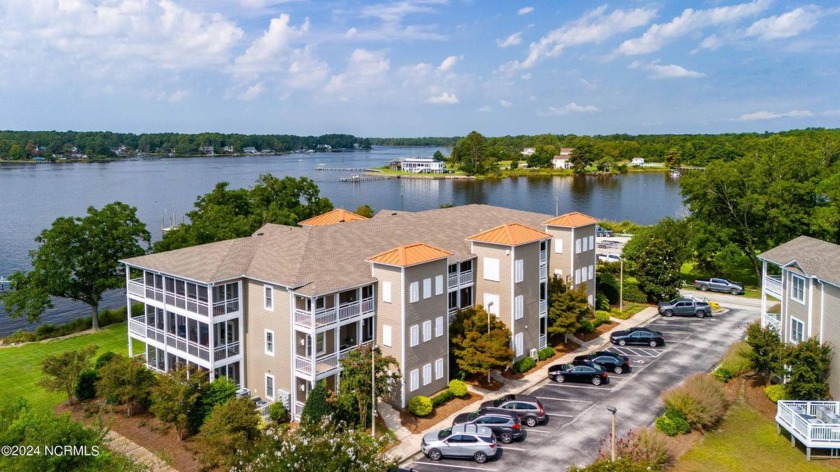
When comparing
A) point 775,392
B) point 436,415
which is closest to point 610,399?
point 775,392

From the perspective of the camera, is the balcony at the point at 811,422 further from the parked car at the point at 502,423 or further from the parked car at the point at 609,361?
the parked car at the point at 502,423

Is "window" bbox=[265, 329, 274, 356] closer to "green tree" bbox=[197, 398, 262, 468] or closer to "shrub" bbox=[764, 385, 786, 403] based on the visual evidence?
"green tree" bbox=[197, 398, 262, 468]

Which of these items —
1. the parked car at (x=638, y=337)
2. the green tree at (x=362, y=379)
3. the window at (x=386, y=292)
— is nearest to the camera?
the green tree at (x=362, y=379)

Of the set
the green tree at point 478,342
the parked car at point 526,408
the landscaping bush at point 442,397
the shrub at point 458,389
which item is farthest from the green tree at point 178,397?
the parked car at point 526,408

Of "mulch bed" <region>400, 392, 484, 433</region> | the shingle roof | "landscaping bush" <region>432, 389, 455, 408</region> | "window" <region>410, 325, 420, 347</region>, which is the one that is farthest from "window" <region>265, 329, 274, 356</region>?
the shingle roof

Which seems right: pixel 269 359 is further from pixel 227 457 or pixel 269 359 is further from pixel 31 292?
pixel 31 292

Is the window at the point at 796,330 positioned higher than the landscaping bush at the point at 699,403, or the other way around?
the window at the point at 796,330
